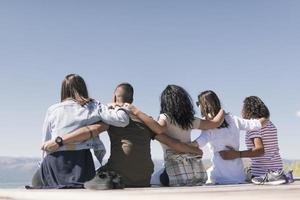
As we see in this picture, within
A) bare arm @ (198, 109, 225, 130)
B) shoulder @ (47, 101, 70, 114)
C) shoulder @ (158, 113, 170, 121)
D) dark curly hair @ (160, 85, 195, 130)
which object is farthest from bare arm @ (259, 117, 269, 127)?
shoulder @ (47, 101, 70, 114)

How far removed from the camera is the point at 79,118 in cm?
448

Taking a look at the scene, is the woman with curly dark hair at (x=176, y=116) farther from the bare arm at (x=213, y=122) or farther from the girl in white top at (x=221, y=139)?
the girl in white top at (x=221, y=139)

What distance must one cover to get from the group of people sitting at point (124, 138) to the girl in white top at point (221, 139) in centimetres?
1

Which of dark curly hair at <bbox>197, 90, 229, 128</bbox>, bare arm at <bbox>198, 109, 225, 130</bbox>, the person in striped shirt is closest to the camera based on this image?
bare arm at <bbox>198, 109, 225, 130</bbox>

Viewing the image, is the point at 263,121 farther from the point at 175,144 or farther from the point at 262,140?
the point at 175,144

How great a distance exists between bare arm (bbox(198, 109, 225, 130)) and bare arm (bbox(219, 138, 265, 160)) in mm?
379

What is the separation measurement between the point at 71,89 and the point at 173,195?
2.19m

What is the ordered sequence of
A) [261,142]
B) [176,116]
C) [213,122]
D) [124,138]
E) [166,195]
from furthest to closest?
[261,142] → [213,122] → [176,116] → [124,138] → [166,195]

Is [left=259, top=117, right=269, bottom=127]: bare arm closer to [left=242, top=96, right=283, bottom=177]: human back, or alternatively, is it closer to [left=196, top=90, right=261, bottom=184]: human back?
[left=242, top=96, right=283, bottom=177]: human back

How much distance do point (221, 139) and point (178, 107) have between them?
2.63ft

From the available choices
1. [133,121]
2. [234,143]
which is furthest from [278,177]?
[133,121]

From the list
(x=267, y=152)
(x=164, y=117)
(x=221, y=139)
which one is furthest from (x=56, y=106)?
(x=267, y=152)

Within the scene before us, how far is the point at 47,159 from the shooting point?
4.51m

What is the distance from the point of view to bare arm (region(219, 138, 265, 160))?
5371mm
